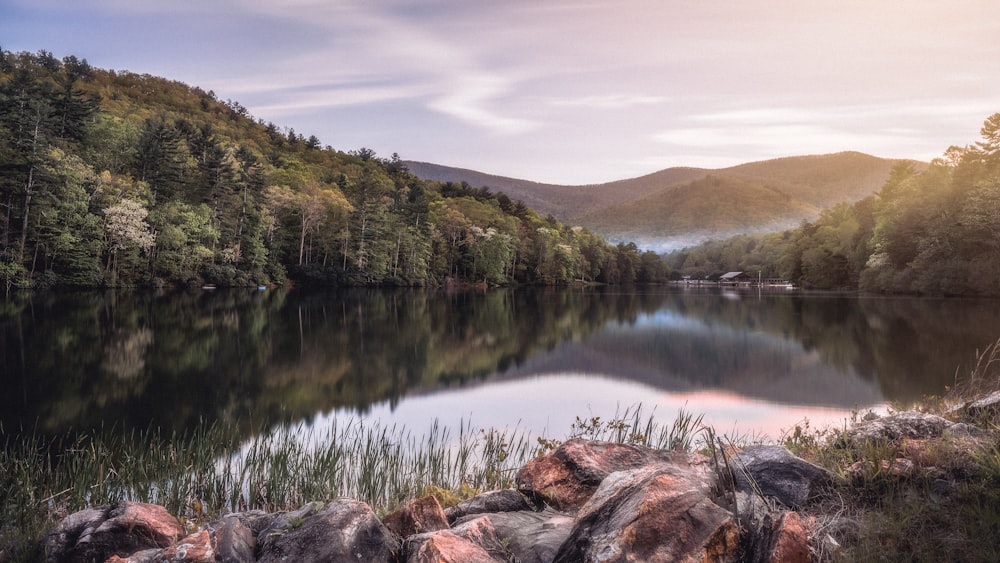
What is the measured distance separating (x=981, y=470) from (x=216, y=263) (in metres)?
59.4

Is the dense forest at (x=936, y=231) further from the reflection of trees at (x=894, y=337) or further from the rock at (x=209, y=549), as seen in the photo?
the rock at (x=209, y=549)

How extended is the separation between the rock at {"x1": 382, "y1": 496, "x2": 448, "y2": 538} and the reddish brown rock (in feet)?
7.53

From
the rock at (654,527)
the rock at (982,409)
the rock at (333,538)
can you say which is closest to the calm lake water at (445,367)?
the rock at (982,409)

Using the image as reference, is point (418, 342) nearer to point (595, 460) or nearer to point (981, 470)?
point (595, 460)

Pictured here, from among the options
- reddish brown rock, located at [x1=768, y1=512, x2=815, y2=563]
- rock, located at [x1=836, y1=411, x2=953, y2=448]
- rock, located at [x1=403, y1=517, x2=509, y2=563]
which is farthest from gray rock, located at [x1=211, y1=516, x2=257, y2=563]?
rock, located at [x1=836, y1=411, x2=953, y2=448]

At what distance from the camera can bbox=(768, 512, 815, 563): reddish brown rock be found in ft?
10.8

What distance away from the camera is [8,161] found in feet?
118

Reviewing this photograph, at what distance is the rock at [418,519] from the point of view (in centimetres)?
425

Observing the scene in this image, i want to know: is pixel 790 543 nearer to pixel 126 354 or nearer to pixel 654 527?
pixel 654 527

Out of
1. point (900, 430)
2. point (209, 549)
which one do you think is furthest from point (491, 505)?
point (900, 430)

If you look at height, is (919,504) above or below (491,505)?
above

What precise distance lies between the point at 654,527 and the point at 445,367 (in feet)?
51.1

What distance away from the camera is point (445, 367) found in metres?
18.6

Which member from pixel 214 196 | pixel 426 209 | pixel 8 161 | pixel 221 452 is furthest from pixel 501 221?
pixel 221 452
